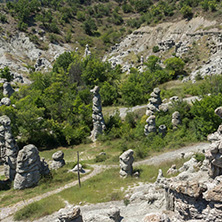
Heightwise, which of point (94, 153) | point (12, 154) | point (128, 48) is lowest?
point (94, 153)

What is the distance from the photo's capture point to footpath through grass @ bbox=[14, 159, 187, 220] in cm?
1566

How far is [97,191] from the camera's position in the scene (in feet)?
57.2

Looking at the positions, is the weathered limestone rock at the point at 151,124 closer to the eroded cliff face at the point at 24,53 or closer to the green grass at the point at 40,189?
the green grass at the point at 40,189

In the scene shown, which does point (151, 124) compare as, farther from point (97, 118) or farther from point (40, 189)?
point (40, 189)

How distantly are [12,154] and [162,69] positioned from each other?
38309mm

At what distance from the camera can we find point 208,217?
302 inches

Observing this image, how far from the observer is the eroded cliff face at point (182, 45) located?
4816cm

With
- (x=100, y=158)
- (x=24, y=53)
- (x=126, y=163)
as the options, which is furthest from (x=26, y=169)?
(x=24, y=53)

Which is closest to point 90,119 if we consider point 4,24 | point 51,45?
point 51,45

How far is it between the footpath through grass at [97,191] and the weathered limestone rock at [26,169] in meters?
3.58

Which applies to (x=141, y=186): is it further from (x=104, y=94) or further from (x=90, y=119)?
(x=104, y=94)

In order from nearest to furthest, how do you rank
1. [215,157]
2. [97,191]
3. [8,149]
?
[215,157]
[97,191]
[8,149]

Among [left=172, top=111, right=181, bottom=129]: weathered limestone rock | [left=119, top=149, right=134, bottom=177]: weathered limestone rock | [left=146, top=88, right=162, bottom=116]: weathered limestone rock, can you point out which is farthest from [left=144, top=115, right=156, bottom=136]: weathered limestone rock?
[left=119, top=149, right=134, bottom=177]: weathered limestone rock

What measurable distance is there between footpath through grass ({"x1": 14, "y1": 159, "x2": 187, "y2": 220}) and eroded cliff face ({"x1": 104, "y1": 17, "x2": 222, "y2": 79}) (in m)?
30.5
